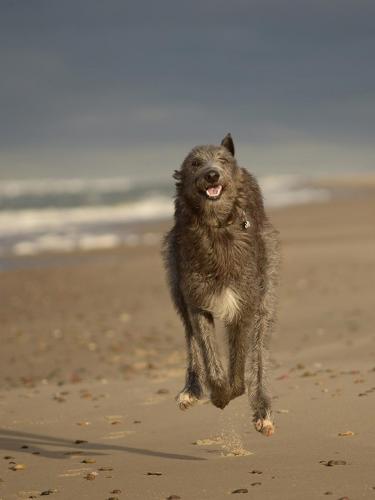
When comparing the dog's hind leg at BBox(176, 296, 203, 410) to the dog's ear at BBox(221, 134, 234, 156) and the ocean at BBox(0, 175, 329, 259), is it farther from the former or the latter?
the ocean at BBox(0, 175, 329, 259)

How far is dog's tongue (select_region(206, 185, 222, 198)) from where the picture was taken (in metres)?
6.67

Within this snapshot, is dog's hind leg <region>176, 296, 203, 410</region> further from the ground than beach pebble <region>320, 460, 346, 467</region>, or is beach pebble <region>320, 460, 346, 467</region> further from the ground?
dog's hind leg <region>176, 296, 203, 410</region>

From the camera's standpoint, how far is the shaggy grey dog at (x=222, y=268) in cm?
681

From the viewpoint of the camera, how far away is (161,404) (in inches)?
357

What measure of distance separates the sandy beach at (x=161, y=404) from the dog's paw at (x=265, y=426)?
132mm

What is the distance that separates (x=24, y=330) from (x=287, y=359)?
238 inches

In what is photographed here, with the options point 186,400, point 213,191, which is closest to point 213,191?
point 213,191

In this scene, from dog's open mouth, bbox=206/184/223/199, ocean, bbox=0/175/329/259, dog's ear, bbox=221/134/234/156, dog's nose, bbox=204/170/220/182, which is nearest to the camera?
dog's nose, bbox=204/170/220/182

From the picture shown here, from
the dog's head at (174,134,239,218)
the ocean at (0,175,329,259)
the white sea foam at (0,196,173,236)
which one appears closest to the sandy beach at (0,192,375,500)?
the dog's head at (174,134,239,218)

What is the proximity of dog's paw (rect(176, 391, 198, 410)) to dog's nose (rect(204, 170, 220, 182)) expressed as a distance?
1759 mm

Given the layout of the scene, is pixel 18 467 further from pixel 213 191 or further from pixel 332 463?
pixel 213 191

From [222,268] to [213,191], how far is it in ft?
1.93

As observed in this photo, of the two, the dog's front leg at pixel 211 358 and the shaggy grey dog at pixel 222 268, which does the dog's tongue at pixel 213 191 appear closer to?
the shaggy grey dog at pixel 222 268

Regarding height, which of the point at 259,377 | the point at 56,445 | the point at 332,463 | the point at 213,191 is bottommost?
the point at 332,463
